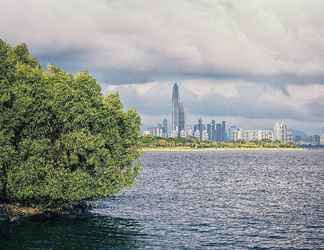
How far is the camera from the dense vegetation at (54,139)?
187 ft

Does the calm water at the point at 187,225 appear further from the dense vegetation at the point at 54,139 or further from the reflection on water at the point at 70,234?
the dense vegetation at the point at 54,139

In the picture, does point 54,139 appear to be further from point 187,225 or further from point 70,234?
point 187,225

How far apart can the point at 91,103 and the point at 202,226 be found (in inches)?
907

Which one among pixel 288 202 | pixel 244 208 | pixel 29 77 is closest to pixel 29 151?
pixel 29 77

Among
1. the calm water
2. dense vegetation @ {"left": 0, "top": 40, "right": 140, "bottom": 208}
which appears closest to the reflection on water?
the calm water

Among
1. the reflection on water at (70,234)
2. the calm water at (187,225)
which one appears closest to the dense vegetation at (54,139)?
the reflection on water at (70,234)

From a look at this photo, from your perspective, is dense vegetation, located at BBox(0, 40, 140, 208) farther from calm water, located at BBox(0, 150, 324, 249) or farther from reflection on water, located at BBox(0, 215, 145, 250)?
calm water, located at BBox(0, 150, 324, 249)

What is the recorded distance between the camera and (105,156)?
6256 centimetres

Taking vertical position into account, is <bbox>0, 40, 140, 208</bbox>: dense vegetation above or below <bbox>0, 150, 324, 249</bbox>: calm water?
above

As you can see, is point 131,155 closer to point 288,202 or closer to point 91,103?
point 91,103

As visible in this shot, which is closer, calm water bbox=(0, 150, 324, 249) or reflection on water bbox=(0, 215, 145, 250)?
reflection on water bbox=(0, 215, 145, 250)

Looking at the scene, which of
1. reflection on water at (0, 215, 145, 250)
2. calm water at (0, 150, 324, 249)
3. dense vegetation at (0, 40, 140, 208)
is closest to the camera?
reflection on water at (0, 215, 145, 250)

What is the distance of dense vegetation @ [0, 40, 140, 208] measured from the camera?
187 feet

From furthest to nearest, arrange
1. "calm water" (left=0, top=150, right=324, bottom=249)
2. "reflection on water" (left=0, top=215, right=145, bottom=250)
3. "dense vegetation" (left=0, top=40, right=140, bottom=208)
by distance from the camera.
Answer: "dense vegetation" (left=0, top=40, right=140, bottom=208) < "calm water" (left=0, top=150, right=324, bottom=249) < "reflection on water" (left=0, top=215, right=145, bottom=250)
